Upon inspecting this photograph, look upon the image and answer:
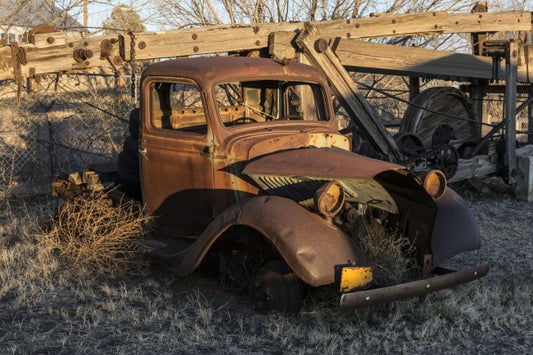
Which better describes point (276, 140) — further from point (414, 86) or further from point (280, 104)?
point (414, 86)

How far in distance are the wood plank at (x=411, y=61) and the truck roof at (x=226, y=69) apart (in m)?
2.12

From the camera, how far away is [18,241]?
21.8ft

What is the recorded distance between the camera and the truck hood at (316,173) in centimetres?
393

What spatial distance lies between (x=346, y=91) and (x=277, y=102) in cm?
179

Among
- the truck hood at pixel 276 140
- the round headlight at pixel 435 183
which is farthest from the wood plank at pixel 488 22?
the round headlight at pixel 435 183

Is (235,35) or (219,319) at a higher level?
(235,35)

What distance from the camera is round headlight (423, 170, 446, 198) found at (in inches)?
163

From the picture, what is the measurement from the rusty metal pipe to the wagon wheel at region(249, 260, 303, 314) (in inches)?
22.5

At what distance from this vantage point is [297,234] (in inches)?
150

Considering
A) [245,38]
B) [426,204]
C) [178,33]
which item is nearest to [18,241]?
[178,33]

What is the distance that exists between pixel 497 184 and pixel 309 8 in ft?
14.3

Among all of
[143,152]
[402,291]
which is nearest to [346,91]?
[143,152]

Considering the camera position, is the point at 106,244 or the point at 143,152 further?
the point at 143,152

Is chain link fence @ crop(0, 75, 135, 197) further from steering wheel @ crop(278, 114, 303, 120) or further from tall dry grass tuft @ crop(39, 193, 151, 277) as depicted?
steering wheel @ crop(278, 114, 303, 120)
